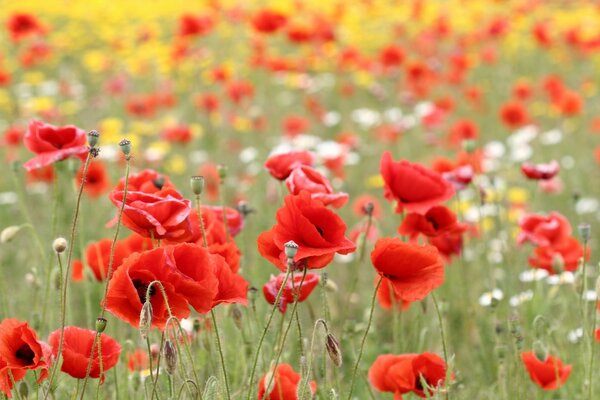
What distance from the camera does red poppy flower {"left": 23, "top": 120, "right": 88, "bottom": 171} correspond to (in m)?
2.10

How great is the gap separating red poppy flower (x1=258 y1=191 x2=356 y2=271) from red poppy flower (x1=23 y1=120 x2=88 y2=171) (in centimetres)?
60

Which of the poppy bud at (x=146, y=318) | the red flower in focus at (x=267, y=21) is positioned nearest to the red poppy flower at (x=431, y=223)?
the poppy bud at (x=146, y=318)

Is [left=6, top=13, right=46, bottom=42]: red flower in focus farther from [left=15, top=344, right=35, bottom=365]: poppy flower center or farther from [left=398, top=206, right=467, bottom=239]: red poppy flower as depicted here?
[left=15, top=344, right=35, bottom=365]: poppy flower center

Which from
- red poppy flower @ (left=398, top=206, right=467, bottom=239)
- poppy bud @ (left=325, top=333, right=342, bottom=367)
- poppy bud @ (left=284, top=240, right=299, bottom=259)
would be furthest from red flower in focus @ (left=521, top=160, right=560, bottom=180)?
poppy bud @ (left=284, top=240, right=299, bottom=259)

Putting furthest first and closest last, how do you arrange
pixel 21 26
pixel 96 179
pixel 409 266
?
pixel 21 26, pixel 96 179, pixel 409 266

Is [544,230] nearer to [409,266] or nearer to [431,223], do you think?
[431,223]

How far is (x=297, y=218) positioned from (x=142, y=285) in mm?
298

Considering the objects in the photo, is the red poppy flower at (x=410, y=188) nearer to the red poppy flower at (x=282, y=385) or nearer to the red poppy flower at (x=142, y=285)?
the red poppy flower at (x=282, y=385)

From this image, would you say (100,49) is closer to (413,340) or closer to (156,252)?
(413,340)

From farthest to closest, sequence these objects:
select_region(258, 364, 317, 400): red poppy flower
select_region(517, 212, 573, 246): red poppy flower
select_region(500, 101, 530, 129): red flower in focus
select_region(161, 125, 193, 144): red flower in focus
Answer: select_region(500, 101, 530, 129): red flower in focus → select_region(161, 125, 193, 144): red flower in focus → select_region(517, 212, 573, 246): red poppy flower → select_region(258, 364, 317, 400): red poppy flower

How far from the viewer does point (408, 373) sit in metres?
1.93

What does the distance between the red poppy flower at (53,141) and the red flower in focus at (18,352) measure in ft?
1.59

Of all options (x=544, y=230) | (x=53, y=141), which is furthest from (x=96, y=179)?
(x=544, y=230)

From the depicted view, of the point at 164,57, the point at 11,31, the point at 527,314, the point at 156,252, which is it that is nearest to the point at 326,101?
the point at 164,57
